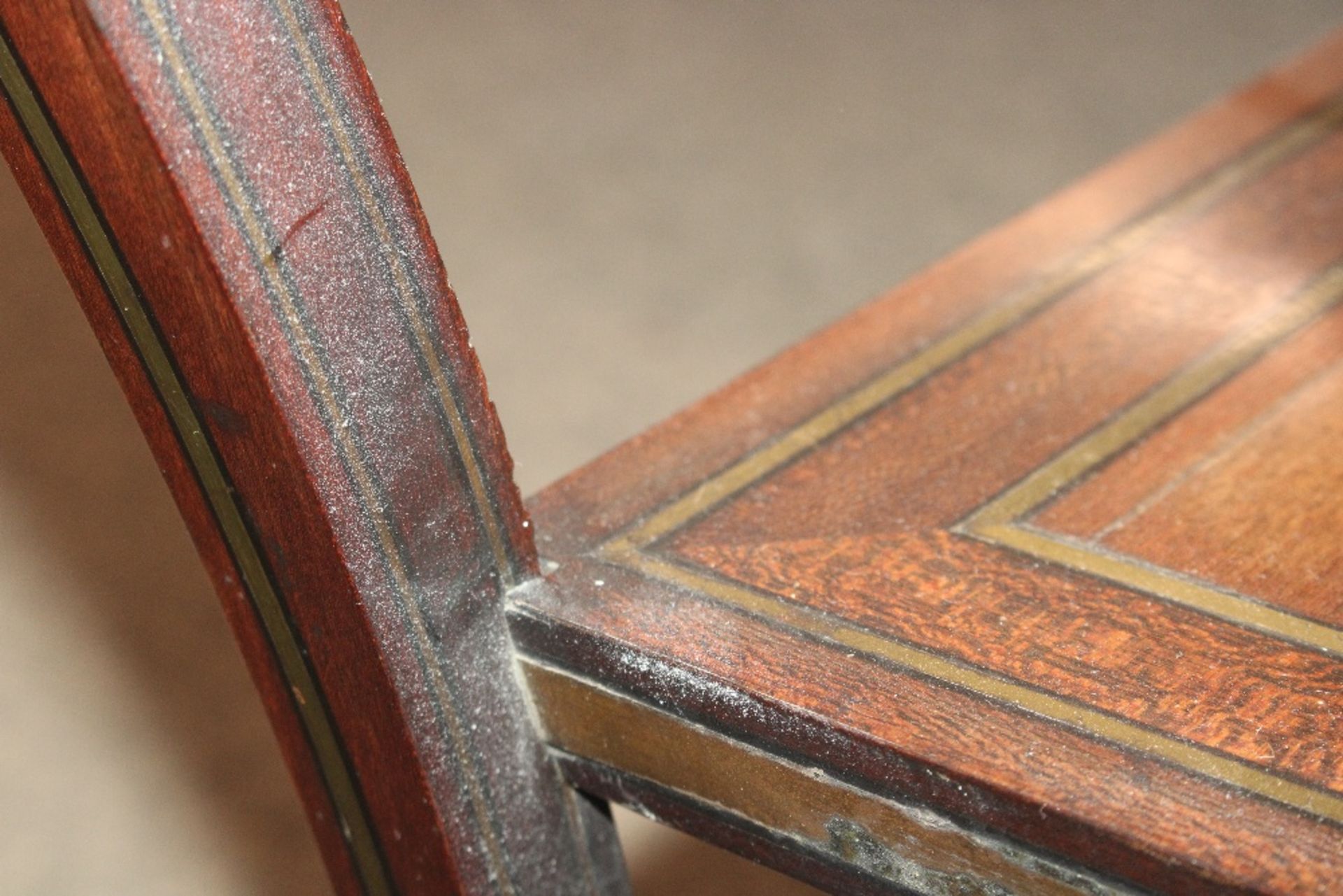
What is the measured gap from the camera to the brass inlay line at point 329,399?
67 centimetres

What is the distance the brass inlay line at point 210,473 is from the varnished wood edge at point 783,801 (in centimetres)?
11

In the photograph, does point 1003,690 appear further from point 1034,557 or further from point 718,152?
point 718,152

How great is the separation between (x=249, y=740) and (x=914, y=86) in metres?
1.91

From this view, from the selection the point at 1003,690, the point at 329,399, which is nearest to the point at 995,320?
the point at 1003,690

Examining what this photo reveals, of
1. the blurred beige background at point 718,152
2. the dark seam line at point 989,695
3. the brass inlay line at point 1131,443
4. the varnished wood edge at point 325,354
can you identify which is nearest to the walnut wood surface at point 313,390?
the varnished wood edge at point 325,354

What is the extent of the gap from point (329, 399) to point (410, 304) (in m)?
0.06

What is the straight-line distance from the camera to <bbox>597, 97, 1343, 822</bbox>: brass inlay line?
29.8 inches

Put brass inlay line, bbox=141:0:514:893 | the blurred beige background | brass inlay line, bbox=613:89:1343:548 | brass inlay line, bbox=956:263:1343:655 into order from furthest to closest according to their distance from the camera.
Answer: the blurred beige background, brass inlay line, bbox=613:89:1343:548, brass inlay line, bbox=956:263:1343:655, brass inlay line, bbox=141:0:514:893

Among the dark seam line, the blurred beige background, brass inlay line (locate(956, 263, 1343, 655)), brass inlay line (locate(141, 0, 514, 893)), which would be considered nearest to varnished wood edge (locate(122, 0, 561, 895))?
brass inlay line (locate(141, 0, 514, 893))

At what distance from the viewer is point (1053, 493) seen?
95 centimetres

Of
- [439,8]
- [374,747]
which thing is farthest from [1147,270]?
[439,8]

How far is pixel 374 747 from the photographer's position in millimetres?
852

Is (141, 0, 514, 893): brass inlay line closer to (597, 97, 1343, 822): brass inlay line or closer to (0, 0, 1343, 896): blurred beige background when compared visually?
(597, 97, 1343, 822): brass inlay line

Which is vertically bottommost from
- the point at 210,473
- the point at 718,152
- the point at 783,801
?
the point at 718,152
